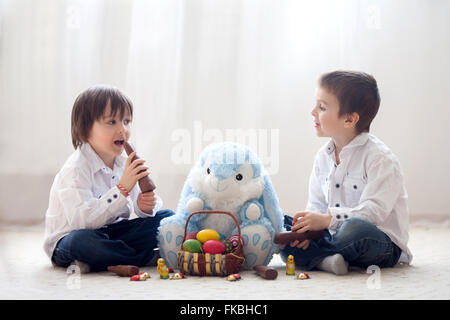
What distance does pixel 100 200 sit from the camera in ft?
3.96

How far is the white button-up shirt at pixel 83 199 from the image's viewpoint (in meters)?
1.20

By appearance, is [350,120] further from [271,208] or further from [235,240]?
[235,240]

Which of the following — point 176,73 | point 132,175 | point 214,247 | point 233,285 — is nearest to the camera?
point 233,285

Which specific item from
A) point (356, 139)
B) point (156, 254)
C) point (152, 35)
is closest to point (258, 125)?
point (152, 35)

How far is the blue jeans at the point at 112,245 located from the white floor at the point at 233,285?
3 centimetres

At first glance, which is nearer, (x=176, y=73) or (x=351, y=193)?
(x=351, y=193)

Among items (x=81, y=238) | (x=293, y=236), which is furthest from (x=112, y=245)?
(x=293, y=236)

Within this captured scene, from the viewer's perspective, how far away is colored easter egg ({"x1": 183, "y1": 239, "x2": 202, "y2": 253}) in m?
A: 1.13

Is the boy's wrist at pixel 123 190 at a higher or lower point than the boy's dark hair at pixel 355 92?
lower

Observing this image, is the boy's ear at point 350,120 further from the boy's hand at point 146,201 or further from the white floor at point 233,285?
the boy's hand at point 146,201

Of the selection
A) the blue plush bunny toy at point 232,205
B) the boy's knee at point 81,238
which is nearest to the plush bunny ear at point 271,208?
the blue plush bunny toy at point 232,205

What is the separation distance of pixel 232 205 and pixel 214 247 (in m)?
0.14

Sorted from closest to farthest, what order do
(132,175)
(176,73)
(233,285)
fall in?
1. (233,285)
2. (132,175)
3. (176,73)

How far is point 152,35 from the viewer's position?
1.87m
